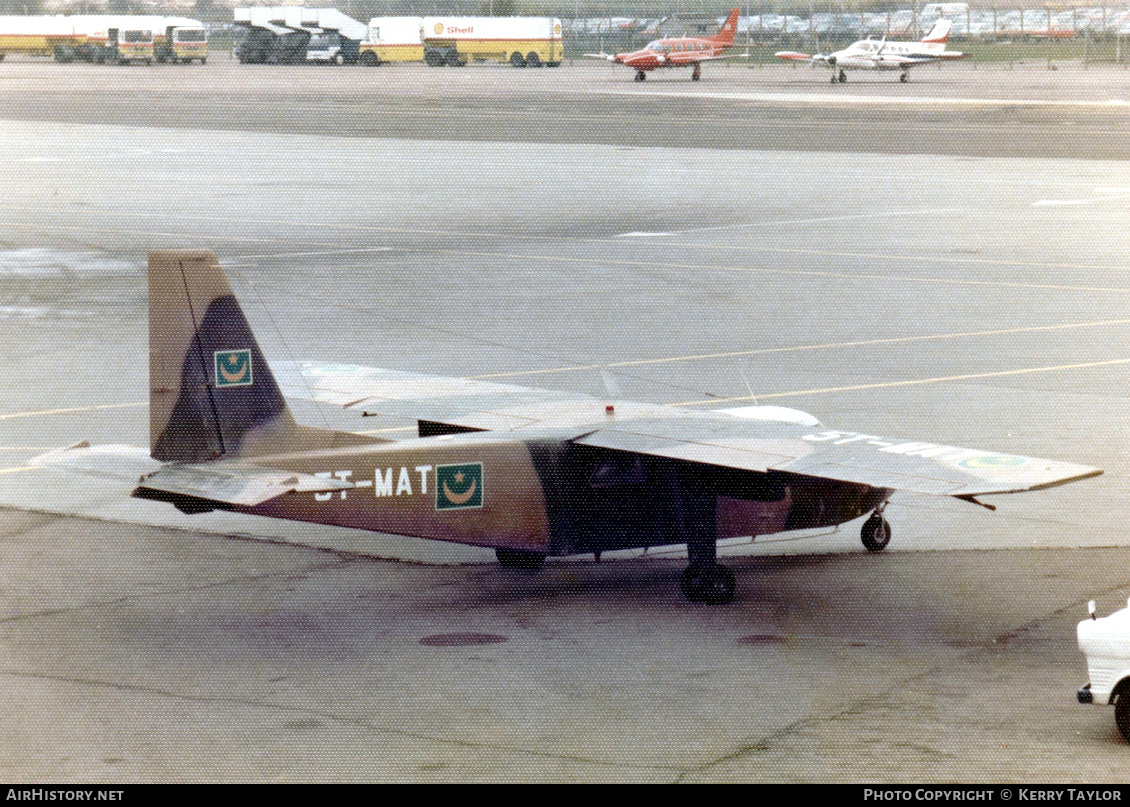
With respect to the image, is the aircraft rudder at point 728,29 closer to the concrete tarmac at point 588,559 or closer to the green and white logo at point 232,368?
the concrete tarmac at point 588,559

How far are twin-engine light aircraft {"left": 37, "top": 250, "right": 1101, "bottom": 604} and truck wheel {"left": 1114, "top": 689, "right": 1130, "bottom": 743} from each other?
404 cm

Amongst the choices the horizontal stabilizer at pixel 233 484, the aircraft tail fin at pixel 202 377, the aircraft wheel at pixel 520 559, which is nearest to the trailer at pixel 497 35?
the aircraft wheel at pixel 520 559

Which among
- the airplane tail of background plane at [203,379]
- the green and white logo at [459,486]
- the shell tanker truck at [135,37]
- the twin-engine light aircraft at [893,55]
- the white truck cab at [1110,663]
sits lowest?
the white truck cab at [1110,663]

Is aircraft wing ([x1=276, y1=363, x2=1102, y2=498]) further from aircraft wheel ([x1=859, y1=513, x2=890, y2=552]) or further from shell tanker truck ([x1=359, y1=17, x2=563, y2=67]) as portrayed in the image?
shell tanker truck ([x1=359, y1=17, x2=563, y2=67])

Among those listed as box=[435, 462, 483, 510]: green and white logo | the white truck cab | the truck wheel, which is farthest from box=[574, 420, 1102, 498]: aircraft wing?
the truck wheel

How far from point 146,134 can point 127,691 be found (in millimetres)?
90378

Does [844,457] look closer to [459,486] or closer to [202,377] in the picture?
[459,486]

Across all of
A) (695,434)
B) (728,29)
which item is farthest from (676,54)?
(695,434)

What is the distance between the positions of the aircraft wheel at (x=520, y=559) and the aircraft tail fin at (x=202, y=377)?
3.52 metres

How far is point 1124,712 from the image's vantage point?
48.9 feet

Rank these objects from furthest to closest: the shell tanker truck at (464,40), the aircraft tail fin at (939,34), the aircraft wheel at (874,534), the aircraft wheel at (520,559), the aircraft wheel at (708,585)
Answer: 1. the shell tanker truck at (464,40)
2. the aircraft tail fin at (939,34)
3. the aircraft wheel at (874,534)
4. the aircraft wheel at (520,559)
5. the aircraft wheel at (708,585)

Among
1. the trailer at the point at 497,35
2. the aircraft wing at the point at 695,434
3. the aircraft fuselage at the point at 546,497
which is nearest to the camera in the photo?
the aircraft wing at the point at 695,434

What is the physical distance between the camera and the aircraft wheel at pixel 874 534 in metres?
22.7

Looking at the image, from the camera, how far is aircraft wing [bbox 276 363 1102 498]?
17.3 meters
